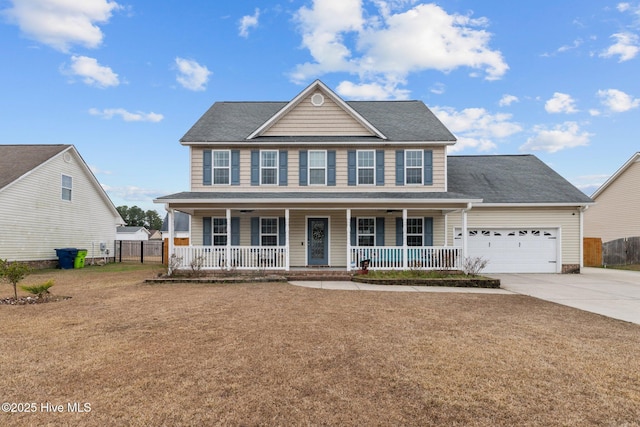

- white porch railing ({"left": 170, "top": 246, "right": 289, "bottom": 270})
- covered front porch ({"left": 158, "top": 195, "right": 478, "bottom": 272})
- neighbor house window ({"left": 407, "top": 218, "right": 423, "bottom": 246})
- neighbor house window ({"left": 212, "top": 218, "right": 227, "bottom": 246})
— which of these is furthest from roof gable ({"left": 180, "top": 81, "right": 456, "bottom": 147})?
white porch railing ({"left": 170, "top": 246, "right": 289, "bottom": 270})

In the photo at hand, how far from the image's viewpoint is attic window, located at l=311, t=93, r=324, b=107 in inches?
600

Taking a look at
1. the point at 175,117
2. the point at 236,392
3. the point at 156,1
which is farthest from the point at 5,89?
the point at 236,392

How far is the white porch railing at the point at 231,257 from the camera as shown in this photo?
1331 cm

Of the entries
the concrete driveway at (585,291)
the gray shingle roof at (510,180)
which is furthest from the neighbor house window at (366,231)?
the concrete driveway at (585,291)

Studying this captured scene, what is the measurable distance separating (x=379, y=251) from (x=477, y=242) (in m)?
5.41

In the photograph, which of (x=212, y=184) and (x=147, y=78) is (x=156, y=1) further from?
(x=212, y=184)

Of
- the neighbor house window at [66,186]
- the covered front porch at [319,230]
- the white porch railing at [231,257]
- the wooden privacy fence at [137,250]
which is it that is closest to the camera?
the white porch railing at [231,257]

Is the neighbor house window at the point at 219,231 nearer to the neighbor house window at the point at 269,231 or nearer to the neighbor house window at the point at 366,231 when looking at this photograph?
the neighbor house window at the point at 269,231

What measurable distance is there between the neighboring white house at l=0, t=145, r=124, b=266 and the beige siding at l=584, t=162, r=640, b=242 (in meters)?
30.5

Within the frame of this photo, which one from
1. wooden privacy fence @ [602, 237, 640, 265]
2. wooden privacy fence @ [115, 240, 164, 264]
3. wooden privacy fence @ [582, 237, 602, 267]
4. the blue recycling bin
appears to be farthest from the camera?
wooden privacy fence @ [115, 240, 164, 264]

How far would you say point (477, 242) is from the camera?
52.1 feet

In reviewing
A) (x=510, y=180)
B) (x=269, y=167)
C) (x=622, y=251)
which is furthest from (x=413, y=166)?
(x=622, y=251)

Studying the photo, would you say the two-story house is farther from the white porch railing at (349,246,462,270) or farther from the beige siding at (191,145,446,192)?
the white porch railing at (349,246,462,270)

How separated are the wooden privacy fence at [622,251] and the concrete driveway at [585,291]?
894 cm
